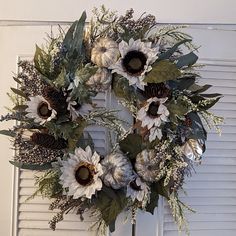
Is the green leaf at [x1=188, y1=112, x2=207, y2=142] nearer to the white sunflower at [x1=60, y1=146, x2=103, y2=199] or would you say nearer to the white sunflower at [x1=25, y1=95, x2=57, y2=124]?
the white sunflower at [x1=60, y1=146, x2=103, y2=199]

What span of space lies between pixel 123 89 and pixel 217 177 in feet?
1.37

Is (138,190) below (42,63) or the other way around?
below

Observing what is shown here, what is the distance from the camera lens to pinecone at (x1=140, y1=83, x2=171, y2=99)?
117 cm

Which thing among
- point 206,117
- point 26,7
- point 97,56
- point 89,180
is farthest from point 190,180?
point 26,7

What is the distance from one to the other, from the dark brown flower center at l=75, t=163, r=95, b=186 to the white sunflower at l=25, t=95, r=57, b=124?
0.18 metres

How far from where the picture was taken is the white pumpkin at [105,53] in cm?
118

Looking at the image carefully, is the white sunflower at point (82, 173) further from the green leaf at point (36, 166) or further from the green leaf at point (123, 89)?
the green leaf at point (123, 89)

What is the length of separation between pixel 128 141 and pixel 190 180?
0.25 metres

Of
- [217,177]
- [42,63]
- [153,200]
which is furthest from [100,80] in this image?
[217,177]

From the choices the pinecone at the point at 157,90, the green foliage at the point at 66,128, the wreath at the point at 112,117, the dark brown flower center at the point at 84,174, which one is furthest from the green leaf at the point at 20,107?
the pinecone at the point at 157,90

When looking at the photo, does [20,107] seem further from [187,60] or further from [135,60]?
[187,60]

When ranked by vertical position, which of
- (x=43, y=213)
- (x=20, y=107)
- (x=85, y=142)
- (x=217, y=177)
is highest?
(x=20, y=107)

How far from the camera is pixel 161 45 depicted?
1223 millimetres

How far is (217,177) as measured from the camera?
1.31 metres
